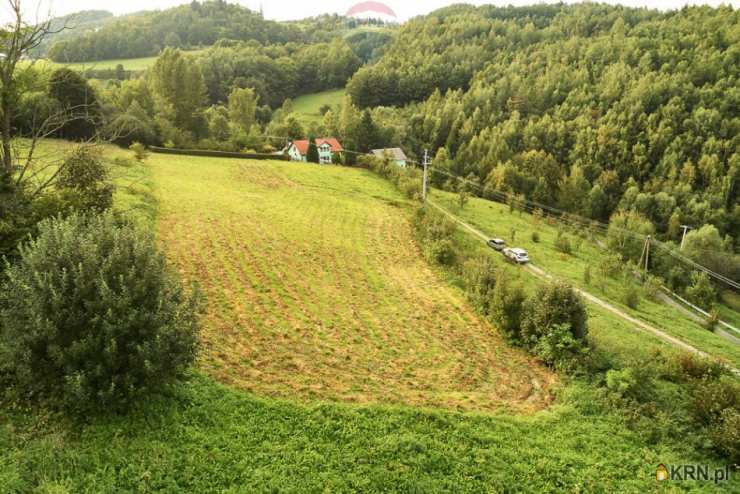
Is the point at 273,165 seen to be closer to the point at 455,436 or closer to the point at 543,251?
the point at 543,251

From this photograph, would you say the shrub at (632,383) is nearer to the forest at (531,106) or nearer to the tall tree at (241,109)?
the forest at (531,106)

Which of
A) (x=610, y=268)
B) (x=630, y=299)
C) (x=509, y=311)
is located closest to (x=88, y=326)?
(x=509, y=311)

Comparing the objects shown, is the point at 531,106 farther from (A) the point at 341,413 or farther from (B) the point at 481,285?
(A) the point at 341,413

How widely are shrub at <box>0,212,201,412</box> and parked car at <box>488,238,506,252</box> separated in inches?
1102

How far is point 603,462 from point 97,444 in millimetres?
10525

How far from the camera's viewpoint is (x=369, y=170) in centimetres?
5184

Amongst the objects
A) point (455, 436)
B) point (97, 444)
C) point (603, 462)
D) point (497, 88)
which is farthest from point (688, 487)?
point (497, 88)

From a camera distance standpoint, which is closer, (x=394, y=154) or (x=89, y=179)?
(x=89, y=179)

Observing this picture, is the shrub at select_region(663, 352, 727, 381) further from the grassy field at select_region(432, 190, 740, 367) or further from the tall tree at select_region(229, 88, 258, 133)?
the tall tree at select_region(229, 88, 258, 133)

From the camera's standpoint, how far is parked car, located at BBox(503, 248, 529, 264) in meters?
32.1

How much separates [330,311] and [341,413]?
7.04 metres

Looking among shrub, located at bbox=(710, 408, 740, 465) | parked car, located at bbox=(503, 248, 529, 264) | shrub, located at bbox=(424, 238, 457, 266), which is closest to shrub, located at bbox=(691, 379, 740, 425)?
shrub, located at bbox=(710, 408, 740, 465)

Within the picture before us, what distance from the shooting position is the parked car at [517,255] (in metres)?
32.1

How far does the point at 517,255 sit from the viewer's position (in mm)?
32344
